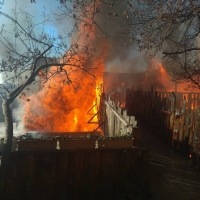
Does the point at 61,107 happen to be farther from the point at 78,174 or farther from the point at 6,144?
the point at 6,144

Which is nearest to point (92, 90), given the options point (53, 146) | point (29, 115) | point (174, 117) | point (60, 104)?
point (60, 104)

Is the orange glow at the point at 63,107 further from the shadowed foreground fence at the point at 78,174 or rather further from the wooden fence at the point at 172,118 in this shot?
the shadowed foreground fence at the point at 78,174

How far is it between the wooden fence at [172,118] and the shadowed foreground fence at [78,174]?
255cm

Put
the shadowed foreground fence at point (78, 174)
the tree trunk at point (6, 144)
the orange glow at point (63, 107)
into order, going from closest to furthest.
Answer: the tree trunk at point (6, 144) → the shadowed foreground fence at point (78, 174) → the orange glow at point (63, 107)

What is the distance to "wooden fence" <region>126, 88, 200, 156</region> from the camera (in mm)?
6535

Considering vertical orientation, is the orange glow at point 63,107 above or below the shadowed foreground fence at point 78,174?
above

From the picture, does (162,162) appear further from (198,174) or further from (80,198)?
(80,198)

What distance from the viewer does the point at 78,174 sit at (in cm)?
435

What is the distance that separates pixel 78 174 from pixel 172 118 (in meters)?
5.02

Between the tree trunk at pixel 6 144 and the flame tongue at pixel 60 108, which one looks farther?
the flame tongue at pixel 60 108

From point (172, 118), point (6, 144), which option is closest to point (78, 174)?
point (6, 144)

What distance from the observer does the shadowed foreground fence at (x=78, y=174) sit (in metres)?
4.16

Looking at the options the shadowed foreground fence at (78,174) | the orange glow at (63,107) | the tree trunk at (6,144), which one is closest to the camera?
the tree trunk at (6,144)

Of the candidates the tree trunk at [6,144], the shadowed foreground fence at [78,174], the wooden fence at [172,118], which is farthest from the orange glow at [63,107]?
the tree trunk at [6,144]
